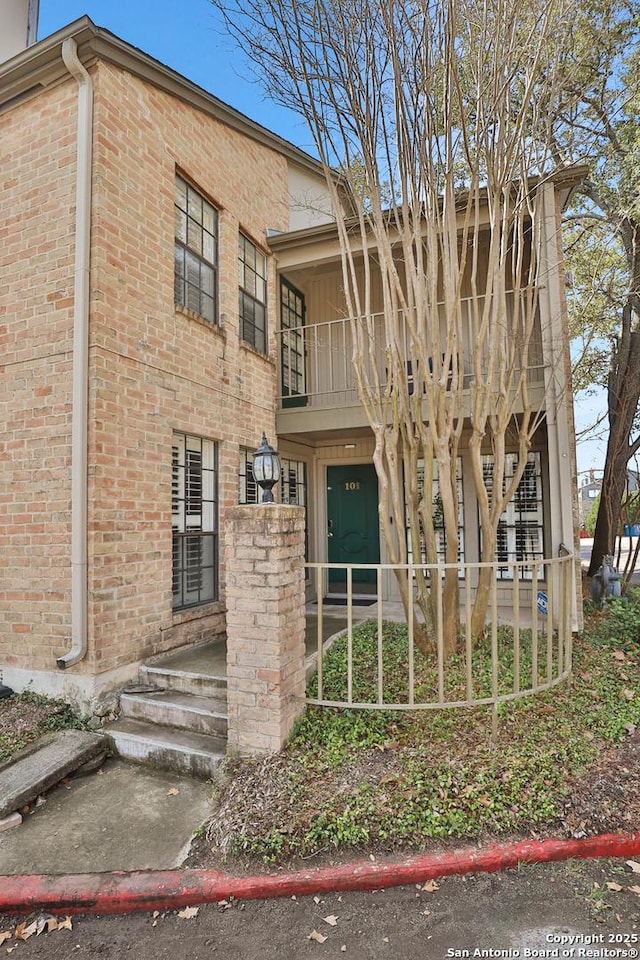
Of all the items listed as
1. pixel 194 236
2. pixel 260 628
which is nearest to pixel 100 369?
pixel 194 236

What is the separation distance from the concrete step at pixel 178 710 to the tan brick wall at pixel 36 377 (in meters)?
0.77

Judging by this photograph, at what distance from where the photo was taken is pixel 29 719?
408cm

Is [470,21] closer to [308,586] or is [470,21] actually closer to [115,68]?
[115,68]

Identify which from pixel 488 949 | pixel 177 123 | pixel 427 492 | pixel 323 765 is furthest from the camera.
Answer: pixel 177 123

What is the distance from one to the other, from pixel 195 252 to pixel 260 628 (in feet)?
15.3

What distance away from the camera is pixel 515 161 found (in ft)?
14.0

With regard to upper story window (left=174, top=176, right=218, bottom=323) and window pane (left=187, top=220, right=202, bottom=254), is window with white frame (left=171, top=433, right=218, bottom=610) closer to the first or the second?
upper story window (left=174, top=176, right=218, bottom=323)

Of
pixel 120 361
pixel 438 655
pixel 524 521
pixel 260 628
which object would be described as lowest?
pixel 438 655

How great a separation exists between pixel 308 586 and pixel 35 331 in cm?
548

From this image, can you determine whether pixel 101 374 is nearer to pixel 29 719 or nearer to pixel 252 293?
pixel 29 719

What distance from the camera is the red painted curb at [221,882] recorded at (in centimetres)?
254

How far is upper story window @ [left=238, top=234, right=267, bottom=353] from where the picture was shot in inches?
276

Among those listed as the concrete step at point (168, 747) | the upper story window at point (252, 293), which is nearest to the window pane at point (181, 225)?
the upper story window at point (252, 293)

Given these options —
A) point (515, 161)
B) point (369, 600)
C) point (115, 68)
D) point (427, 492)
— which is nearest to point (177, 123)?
point (115, 68)
